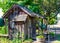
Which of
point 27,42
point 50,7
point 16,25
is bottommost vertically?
point 27,42

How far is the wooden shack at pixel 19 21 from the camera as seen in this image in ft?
82.1

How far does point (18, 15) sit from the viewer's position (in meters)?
25.5

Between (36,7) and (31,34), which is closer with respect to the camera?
(31,34)

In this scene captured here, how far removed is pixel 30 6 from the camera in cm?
3588

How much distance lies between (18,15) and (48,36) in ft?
14.6

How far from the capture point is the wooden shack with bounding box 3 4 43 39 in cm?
2502

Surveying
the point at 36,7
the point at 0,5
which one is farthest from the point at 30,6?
the point at 0,5

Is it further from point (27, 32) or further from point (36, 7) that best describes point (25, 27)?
point (36, 7)

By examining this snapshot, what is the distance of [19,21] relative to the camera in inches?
987

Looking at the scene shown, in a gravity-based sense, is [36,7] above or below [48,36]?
above

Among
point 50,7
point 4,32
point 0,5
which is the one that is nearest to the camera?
point 4,32

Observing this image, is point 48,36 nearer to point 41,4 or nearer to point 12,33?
point 12,33

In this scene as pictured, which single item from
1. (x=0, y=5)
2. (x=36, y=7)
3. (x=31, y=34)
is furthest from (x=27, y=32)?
(x=0, y=5)

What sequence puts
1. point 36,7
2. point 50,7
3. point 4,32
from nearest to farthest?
1. point 4,32
2. point 50,7
3. point 36,7
